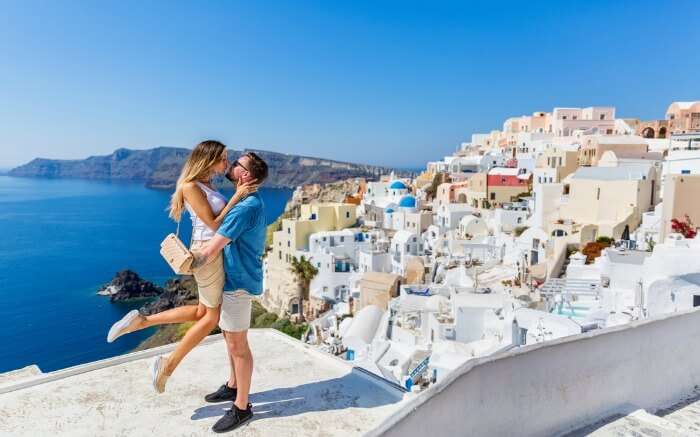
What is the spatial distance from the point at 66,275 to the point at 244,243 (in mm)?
48261

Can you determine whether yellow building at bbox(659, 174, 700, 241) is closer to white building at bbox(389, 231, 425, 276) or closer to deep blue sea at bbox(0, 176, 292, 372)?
deep blue sea at bbox(0, 176, 292, 372)

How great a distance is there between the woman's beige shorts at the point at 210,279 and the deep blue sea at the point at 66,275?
3810 millimetres

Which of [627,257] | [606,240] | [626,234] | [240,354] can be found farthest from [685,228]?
[240,354]

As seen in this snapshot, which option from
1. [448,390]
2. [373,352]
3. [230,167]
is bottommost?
[373,352]

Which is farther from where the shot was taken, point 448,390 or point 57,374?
point 57,374

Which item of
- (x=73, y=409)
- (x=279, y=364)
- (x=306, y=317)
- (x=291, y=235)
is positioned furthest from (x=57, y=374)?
(x=291, y=235)

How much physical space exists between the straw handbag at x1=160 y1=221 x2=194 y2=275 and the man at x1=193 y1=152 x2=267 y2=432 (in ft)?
0.41

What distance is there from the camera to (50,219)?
3029 inches

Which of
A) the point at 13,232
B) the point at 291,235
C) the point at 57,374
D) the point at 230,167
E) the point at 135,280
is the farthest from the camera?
the point at 13,232

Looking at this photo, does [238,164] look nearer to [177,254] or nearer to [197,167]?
[197,167]

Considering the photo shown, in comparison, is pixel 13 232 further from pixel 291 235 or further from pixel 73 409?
pixel 73 409

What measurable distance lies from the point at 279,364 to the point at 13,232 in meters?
75.5

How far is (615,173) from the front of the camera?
67.9 feet

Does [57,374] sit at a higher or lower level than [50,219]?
higher
